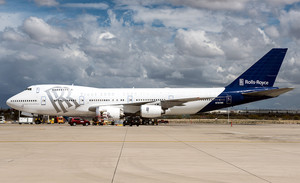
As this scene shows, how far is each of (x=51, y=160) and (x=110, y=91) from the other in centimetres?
3384

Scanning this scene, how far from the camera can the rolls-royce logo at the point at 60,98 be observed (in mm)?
43500

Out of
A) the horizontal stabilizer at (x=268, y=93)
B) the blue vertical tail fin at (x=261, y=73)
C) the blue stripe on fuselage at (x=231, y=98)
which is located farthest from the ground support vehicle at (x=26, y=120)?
the horizontal stabilizer at (x=268, y=93)

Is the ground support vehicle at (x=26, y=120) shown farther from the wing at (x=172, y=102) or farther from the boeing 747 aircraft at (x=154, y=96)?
the wing at (x=172, y=102)

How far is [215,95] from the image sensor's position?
44.0 m

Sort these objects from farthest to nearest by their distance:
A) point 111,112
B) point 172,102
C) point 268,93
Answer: point 268,93, point 172,102, point 111,112

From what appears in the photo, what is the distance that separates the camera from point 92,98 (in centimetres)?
4369

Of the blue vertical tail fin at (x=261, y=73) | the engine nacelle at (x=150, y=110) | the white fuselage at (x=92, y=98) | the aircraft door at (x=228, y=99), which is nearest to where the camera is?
the engine nacelle at (x=150, y=110)

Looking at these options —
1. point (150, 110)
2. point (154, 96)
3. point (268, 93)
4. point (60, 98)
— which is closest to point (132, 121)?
point (150, 110)

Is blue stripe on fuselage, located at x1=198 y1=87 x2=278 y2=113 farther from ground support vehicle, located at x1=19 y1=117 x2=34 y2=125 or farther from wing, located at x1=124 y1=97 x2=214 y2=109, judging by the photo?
ground support vehicle, located at x1=19 y1=117 x2=34 y2=125

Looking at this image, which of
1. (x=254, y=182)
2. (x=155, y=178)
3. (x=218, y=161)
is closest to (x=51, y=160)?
(x=155, y=178)

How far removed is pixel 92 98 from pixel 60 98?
4.23 metres

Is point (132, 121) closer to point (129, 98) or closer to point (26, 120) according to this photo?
point (129, 98)

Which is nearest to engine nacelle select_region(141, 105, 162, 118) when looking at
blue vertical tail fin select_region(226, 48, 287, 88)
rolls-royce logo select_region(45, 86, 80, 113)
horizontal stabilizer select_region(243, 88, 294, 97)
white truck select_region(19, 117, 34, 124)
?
rolls-royce logo select_region(45, 86, 80, 113)

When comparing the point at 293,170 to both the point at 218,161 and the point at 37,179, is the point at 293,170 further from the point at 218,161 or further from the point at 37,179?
the point at 37,179
